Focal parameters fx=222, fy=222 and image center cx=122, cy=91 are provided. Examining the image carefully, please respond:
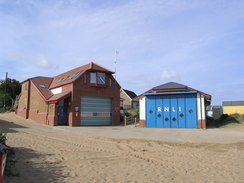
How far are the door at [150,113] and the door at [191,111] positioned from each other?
318 centimetres

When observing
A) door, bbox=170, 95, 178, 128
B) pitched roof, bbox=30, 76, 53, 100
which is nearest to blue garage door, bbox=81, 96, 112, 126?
pitched roof, bbox=30, 76, 53, 100

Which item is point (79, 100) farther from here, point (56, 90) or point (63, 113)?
point (56, 90)

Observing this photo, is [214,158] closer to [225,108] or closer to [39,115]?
[39,115]

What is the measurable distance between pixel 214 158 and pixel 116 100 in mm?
18132

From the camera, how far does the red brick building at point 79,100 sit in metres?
22.3

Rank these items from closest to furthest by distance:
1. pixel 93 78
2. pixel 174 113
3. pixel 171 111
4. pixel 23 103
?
pixel 174 113, pixel 171 111, pixel 93 78, pixel 23 103

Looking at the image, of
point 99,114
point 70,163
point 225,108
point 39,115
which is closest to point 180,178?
point 70,163

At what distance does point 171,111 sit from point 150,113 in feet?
6.96

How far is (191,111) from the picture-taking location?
20.4 meters

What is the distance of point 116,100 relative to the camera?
26.0 meters

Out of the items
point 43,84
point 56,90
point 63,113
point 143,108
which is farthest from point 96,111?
point 43,84

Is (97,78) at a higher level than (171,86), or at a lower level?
higher

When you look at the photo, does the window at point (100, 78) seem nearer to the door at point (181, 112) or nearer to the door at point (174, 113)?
the door at point (174, 113)

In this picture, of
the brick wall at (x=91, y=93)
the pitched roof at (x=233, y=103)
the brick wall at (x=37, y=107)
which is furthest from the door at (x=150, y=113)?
the pitched roof at (x=233, y=103)
